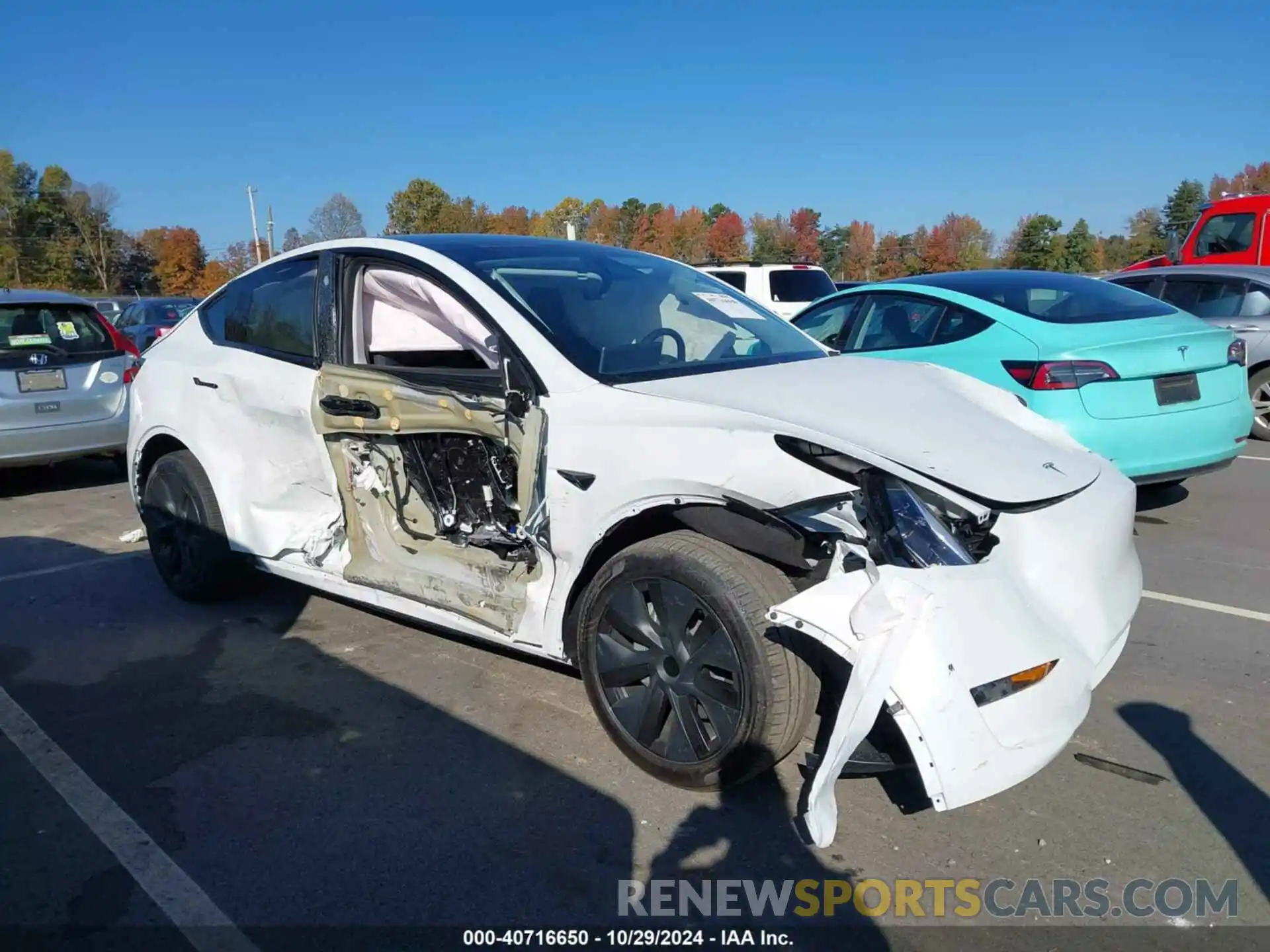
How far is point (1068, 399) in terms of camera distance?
5055 millimetres

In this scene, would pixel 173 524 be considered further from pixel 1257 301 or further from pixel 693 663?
pixel 1257 301

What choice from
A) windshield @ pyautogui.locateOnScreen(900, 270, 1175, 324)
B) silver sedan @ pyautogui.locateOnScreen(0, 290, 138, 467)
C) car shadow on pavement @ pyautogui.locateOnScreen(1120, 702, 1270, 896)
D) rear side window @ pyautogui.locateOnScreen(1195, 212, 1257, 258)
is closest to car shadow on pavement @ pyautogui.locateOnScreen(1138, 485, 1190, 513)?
windshield @ pyautogui.locateOnScreen(900, 270, 1175, 324)

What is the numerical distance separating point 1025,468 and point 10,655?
14.3 ft

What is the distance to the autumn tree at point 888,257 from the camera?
62.0 metres

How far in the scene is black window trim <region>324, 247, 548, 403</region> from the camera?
127 inches

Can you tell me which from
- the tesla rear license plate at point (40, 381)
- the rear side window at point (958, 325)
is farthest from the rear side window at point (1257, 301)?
the tesla rear license plate at point (40, 381)

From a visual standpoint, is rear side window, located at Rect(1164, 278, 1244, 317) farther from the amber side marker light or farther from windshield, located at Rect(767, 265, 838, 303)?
the amber side marker light

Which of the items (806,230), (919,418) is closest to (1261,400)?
(919,418)

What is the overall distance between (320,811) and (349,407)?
160 centimetres

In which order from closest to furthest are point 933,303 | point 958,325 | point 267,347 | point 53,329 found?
1. point 267,347
2. point 958,325
3. point 933,303
4. point 53,329

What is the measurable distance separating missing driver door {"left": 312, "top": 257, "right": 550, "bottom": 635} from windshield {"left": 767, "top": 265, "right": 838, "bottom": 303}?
1090 centimetres

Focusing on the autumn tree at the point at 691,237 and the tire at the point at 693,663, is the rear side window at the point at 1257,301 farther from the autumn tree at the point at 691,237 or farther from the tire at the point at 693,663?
the autumn tree at the point at 691,237

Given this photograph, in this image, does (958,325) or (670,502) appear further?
(958,325)

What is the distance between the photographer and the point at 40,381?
7.30m
